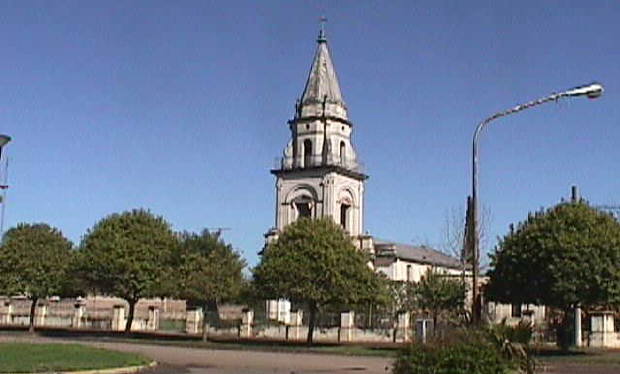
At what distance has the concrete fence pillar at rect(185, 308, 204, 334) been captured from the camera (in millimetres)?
58966

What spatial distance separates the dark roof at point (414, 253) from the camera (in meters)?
83.2

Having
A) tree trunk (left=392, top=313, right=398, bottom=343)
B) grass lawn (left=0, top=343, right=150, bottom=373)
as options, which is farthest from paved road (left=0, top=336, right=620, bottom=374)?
tree trunk (left=392, top=313, right=398, bottom=343)

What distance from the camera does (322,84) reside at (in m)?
74.1

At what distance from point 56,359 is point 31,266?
3023 cm

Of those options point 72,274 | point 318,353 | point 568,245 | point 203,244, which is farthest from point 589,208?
point 203,244

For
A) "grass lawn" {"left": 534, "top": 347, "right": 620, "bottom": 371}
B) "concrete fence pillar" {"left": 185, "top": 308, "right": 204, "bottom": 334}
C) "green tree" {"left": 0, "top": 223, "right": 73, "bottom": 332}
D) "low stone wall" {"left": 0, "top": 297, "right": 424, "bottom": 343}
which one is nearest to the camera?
"grass lawn" {"left": 534, "top": 347, "right": 620, "bottom": 371}

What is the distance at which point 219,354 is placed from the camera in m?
34.1

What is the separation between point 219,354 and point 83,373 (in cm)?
1269

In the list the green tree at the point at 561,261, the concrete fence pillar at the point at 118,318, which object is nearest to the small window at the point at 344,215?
the concrete fence pillar at the point at 118,318

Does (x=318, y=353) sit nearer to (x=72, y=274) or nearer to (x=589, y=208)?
(x=589, y=208)

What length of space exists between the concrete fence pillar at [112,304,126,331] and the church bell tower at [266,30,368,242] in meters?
15.7

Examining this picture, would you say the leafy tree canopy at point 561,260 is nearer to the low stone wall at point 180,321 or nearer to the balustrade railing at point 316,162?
the low stone wall at point 180,321

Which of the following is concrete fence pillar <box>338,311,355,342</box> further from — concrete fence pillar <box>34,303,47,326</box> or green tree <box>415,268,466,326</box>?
concrete fence pillar <box>34,303,47,326</box>

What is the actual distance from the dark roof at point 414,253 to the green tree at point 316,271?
37171mm
